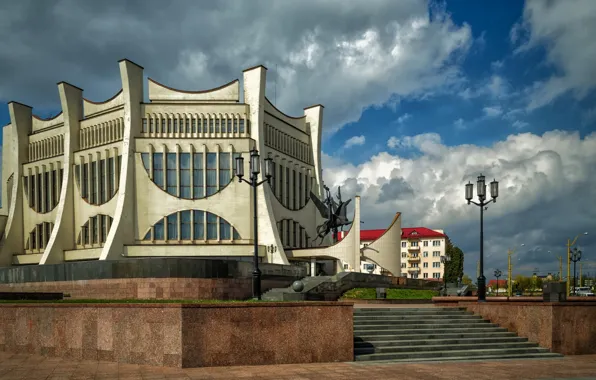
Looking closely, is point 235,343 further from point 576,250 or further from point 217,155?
point 576,250

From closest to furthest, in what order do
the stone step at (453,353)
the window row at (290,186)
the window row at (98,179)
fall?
1. the stone step at (453,353)
2. the window row at (98,179)
3. the window row at (290,186)

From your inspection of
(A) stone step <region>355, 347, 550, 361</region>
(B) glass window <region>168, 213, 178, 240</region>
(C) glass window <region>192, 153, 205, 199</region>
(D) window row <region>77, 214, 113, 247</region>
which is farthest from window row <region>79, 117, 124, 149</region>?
(A) stone step <region>355, 347, 550, 361</region>

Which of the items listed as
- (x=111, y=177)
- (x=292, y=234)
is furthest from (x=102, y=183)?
(x=292, y=234)

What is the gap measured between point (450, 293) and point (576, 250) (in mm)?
14701

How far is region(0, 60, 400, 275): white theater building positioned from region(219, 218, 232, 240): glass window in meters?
0.08

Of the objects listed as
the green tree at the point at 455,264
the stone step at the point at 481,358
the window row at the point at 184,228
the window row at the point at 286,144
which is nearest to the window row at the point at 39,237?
the window row at the point at 184,228

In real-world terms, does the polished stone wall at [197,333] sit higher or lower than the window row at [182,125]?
lower

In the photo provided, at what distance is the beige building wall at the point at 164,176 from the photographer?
4166 centimetres

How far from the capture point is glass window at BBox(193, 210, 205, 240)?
137ft

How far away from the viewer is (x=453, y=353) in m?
13.7

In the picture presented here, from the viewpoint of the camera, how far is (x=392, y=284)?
124 feet

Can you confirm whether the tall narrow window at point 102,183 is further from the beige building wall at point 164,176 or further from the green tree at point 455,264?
the green tree at point 455,264

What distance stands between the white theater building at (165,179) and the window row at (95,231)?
0.09 m

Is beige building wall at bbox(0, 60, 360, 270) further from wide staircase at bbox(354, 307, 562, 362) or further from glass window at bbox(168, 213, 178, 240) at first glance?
wide staircase at bbox(354, 307, 562, 362)
